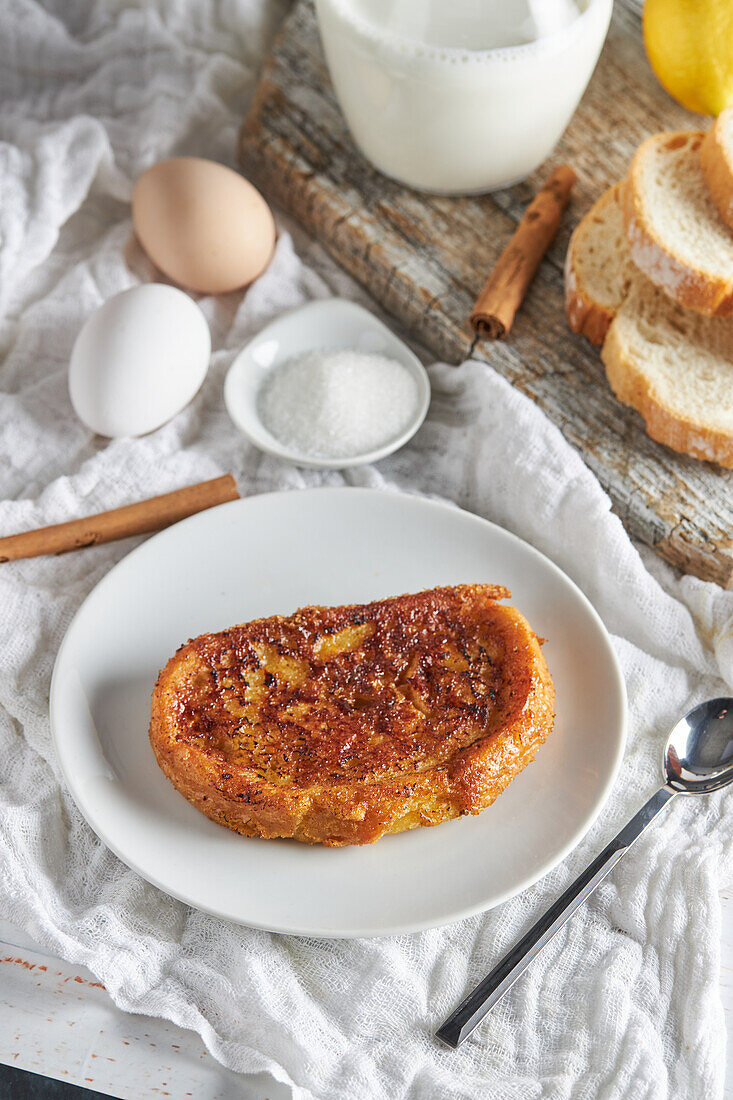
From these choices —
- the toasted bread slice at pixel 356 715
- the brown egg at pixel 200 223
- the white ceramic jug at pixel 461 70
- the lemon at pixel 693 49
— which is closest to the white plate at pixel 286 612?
the toasted bread slice at pixel 356 715

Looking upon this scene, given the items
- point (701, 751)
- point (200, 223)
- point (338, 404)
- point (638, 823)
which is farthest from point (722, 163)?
point (638, 823)

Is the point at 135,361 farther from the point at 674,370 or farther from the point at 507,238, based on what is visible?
the point at 674,370

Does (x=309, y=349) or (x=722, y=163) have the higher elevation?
(x=722, y=163)

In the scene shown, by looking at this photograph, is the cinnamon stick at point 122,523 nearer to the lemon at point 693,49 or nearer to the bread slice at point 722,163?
the bread slice at point 722,163

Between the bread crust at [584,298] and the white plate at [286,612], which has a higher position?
the bread crust at [584,298]

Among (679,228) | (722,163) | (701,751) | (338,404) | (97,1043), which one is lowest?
(97,1043)

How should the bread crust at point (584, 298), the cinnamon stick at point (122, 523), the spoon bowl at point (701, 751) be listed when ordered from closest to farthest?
the spoon bowl at point (701, 751), the cinnamon stick at point (122, 523), the bread crust at point (584, 298)

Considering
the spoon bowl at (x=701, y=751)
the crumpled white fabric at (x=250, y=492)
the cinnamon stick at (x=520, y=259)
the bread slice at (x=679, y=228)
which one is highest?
the bread slice at (x=679, y=228)

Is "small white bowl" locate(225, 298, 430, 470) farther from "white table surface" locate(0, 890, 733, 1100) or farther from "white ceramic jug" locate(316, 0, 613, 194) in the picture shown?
"white table surface" locate(0, 890, 733, 1100)
